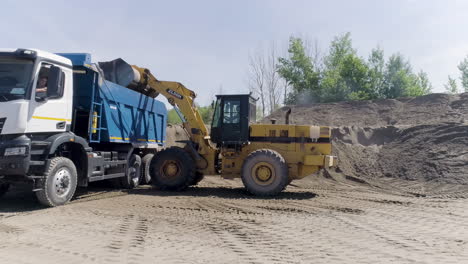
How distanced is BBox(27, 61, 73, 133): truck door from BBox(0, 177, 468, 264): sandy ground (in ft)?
5.84

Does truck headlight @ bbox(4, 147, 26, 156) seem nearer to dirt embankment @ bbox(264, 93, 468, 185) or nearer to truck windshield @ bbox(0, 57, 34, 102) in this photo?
truck windshield @ bbox(0, 57, 34, 102)

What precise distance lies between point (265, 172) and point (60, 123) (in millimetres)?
5462

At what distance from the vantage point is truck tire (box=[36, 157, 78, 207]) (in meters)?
7.59

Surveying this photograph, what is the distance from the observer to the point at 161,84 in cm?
1170

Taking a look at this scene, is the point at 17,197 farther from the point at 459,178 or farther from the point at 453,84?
the point at 453,84

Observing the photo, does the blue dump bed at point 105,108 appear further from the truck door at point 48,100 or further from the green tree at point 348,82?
the green tree at point 348,82

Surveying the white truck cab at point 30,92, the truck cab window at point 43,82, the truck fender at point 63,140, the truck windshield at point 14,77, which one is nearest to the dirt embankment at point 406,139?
the truck fender at point 63,140

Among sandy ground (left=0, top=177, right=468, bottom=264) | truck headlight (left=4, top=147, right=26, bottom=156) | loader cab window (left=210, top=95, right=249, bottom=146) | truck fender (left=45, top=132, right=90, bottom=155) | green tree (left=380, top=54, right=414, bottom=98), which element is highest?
green tree (left=380, top=54, right=414, bottom=98)

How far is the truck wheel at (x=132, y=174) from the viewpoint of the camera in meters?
11.3

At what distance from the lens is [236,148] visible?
1107 centimetres

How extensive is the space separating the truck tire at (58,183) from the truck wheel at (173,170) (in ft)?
10.1

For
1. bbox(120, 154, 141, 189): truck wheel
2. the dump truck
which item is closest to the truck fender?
the dump truck

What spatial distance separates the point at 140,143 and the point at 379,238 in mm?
8385

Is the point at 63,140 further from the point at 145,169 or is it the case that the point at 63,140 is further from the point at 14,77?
the point at 145,169
